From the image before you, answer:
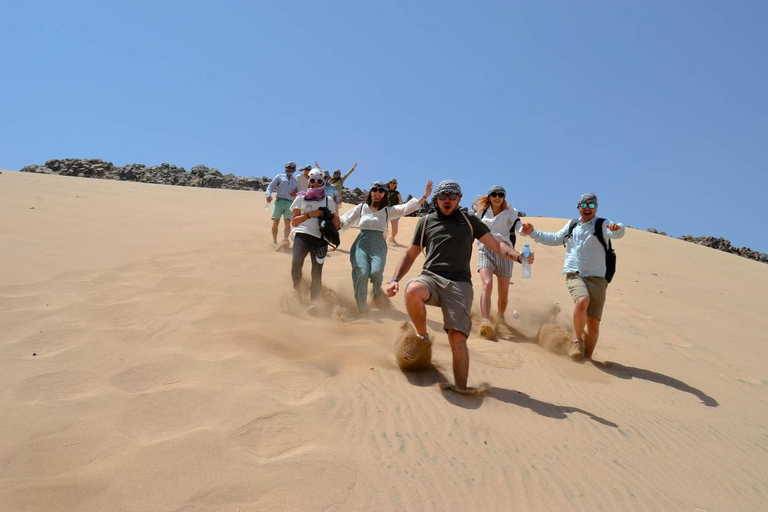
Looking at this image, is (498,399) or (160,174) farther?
(160,174)

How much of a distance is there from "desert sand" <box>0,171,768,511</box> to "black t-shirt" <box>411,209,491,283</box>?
37.1 inches

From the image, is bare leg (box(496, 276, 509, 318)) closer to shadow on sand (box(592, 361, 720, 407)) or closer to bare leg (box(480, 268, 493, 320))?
bare leg (box(480, 268, 493, 320))

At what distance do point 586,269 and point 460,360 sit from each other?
9.06 ft

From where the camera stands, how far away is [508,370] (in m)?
5.47

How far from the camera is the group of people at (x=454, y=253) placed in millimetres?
4520

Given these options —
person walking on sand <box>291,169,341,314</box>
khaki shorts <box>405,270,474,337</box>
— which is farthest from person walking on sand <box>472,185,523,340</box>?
khaki shorts <box>405,270,474,337</box>

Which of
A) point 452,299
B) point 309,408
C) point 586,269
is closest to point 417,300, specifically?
point 452,299

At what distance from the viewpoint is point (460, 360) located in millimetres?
4391

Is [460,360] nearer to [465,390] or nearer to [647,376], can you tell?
[465,390]

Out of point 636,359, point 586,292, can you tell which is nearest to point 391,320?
point 586,292

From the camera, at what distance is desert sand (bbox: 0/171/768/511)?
2936mm

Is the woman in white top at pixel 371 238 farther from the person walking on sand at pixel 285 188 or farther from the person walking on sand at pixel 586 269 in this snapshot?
the person walking on sand at pixel 285 188

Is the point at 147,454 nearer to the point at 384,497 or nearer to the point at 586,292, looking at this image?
the point at 384,497

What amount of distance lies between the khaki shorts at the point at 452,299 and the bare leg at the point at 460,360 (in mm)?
60
